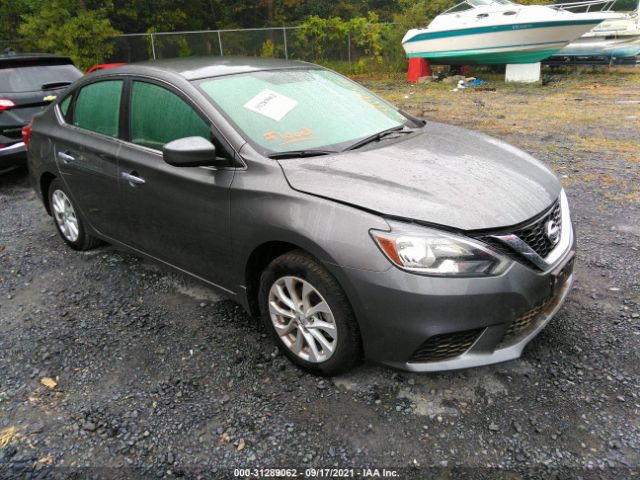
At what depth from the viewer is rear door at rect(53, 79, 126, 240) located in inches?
137

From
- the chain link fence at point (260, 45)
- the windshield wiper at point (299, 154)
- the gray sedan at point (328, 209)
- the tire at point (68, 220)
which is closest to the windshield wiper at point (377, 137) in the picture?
the gray sedan at point (328, 209)

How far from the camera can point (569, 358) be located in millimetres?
2695

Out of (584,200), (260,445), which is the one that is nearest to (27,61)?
(260,445)

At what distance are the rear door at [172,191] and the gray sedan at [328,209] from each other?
0.04 feet

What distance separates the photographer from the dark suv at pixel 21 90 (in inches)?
239

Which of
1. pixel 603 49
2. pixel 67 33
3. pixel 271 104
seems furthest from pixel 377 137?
pixel 67 33

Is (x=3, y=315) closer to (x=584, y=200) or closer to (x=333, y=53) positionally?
(x=584, y=200)

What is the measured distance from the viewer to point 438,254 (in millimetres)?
2176

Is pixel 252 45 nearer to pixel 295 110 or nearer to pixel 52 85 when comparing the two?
pixel 52 85

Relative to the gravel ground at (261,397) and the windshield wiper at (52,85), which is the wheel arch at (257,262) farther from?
→ the windshield wiper at (52,85)

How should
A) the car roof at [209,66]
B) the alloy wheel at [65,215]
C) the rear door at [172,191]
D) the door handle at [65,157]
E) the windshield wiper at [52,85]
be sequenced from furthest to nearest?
the windshield wiper at [52,85] → the alloy wheel at [65,215] → the door handle at [65,157] → the car roof at [209,66] → the rear door at [172,191]

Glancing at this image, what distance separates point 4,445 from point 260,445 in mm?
1225

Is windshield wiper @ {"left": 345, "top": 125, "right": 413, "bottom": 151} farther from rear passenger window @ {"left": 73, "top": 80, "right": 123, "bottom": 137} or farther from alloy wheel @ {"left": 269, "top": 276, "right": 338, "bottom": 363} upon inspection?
rear passenger window @ {"left": 73, "top": 80, "right": 123, "bottom": 137}

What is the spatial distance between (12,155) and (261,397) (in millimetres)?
5321
